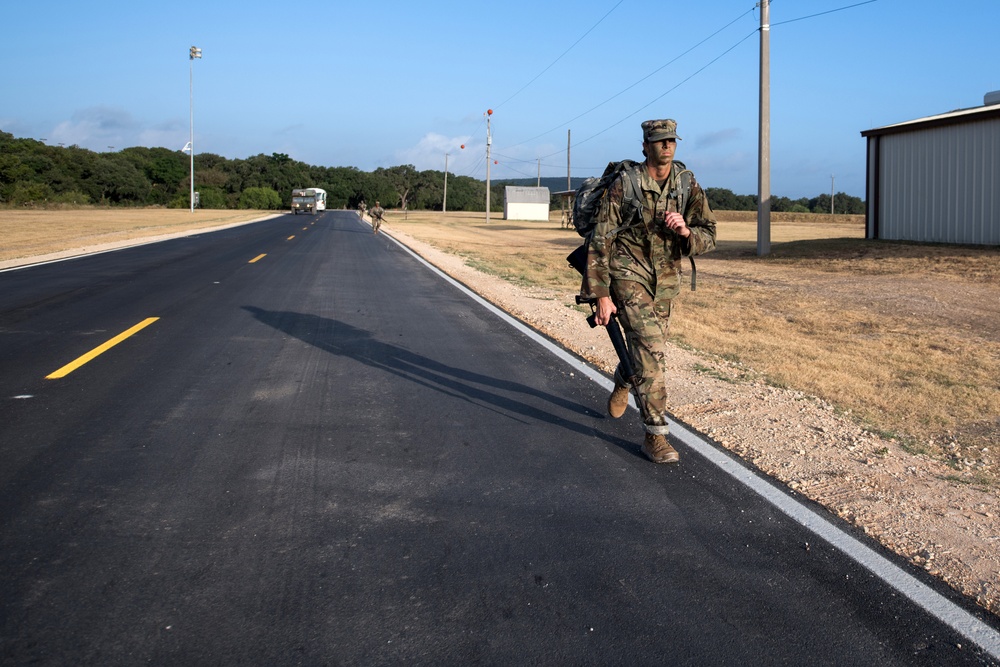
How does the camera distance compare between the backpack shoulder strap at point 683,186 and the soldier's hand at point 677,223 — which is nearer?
the soldier's hand at point 677,223

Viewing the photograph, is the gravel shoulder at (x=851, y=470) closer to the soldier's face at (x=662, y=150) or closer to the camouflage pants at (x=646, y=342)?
the camouflage pants at (x=646, y=342)

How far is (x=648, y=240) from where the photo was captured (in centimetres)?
530

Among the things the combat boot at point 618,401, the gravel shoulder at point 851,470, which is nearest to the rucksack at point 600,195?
the combat boot at point 618,401

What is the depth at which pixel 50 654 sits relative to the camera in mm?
2896

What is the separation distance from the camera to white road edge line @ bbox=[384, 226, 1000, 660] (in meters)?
3.21

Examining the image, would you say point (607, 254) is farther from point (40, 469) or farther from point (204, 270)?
point (204, 270)

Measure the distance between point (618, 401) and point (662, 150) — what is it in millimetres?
1682

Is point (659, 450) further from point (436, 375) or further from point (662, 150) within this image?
point (436, 375)

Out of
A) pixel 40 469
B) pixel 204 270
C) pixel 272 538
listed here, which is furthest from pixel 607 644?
pixel 204 270

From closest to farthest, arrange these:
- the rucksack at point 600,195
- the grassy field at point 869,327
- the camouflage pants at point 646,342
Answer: the rucksack at point 600,195, the camouflage pants at point 646,342, the grassy field at point 869,327

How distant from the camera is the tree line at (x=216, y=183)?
8712 cm

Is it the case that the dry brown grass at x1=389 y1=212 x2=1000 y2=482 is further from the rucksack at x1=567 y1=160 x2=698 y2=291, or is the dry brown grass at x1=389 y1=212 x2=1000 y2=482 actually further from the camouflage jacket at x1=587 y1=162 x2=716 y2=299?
the rucksack at x1=567 y1=160 x2=698 y2=291

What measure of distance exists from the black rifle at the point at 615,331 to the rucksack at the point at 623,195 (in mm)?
49

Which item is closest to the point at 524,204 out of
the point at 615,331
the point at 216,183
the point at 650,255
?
the point at 216,183
